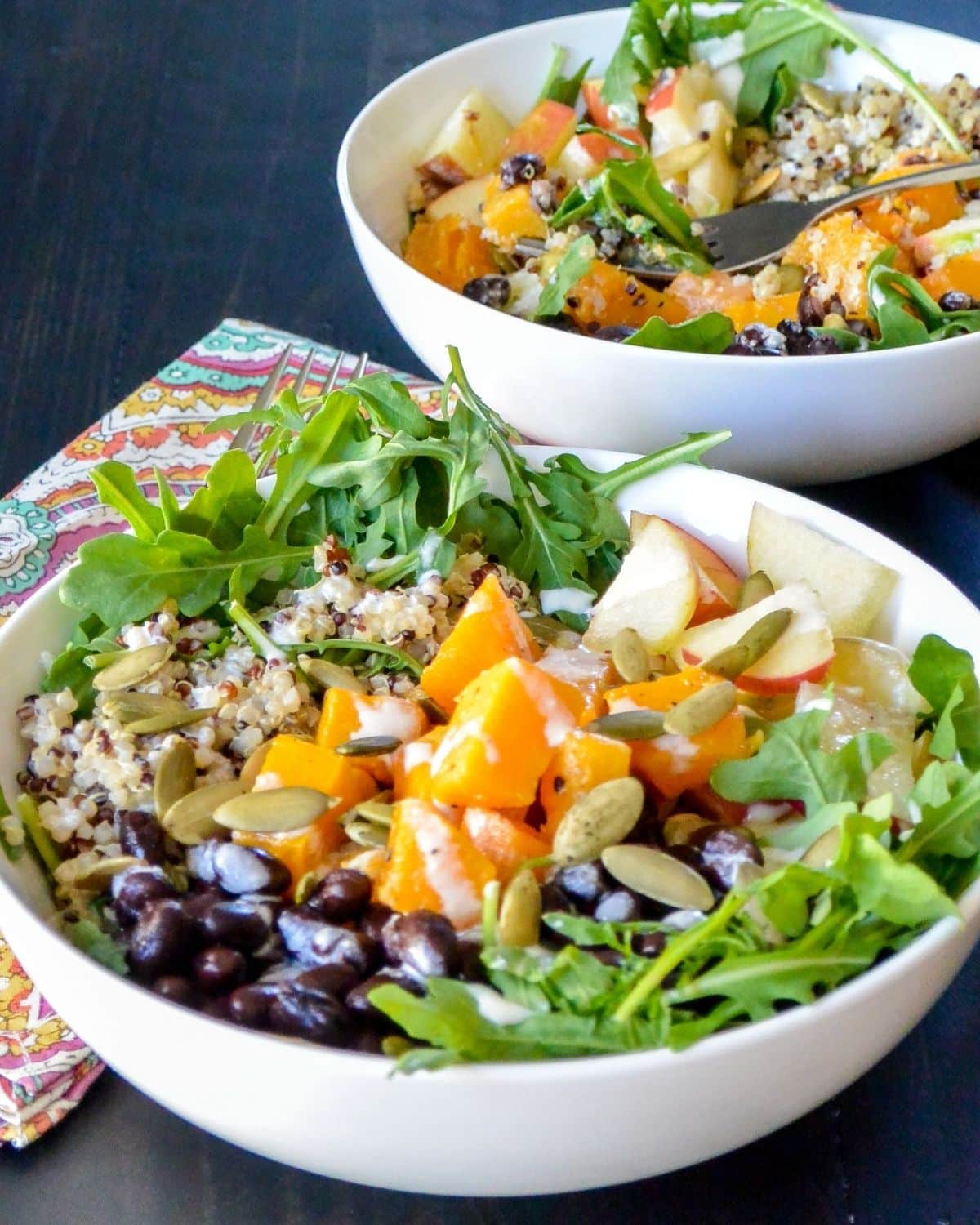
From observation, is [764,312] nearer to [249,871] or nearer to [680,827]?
[680,827]

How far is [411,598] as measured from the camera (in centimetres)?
131

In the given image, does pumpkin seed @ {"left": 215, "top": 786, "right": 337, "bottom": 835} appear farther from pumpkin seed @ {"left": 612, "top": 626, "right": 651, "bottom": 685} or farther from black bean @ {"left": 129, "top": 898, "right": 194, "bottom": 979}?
pumpkin seed @ {"left": 612, "top": 626, "right": 651, "bottom": 685}

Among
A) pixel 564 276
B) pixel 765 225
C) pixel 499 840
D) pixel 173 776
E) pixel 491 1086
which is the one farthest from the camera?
pixel 765 225

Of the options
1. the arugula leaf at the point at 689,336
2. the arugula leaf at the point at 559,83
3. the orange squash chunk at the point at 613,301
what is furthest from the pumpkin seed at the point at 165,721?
the arugula leaf at the point at 559,83

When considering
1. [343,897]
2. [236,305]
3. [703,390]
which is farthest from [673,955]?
[236,305]

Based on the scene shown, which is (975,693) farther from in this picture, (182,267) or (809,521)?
(182,267)

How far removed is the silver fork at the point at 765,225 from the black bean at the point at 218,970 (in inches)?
47.3

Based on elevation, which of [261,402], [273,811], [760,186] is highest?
[760,186]

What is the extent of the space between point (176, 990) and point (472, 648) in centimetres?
42

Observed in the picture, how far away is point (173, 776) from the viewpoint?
1.15 metres

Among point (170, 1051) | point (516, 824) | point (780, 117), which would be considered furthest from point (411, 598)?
point (780, 117)

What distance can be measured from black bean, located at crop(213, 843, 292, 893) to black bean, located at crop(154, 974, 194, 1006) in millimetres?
101

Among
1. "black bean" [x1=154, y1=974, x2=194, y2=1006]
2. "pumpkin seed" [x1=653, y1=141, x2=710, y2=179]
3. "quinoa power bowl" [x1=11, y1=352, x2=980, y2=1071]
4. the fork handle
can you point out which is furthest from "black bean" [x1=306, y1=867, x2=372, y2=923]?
"pumpkin seed" [x1=653, y1=141, x2=710, y2=179]

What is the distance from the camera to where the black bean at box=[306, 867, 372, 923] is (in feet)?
3.33
